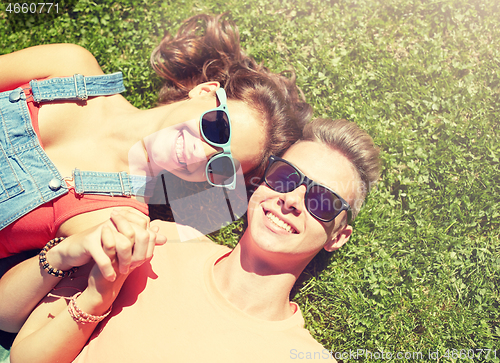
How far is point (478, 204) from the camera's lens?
3.93 m

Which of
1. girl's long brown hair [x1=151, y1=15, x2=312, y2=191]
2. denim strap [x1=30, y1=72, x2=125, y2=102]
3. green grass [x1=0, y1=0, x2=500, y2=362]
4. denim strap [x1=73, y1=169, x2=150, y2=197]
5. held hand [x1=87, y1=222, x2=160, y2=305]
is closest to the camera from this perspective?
held hand [x1=87, y1=222, x2=160, y2=305]

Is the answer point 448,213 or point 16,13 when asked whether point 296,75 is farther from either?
point 16,13

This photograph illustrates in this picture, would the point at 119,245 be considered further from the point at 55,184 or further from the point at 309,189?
the point at 309,189

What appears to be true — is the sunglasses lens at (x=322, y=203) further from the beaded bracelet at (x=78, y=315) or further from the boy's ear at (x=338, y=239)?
the beaded bracelet at (x=78, y=315)

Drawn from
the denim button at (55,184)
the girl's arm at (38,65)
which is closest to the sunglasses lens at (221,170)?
the denim button at (55,184)

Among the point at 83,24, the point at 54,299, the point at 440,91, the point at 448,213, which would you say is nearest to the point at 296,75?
the point at 440,91

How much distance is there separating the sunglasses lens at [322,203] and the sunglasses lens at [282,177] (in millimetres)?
170

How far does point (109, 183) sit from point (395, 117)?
3.32 meters

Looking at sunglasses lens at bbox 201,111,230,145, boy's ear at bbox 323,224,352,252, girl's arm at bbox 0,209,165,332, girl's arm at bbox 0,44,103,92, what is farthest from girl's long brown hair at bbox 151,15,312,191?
girl's arm at bbox 0,209,165,332

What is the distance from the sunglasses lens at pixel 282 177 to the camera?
3.05m

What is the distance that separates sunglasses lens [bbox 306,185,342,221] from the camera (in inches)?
118

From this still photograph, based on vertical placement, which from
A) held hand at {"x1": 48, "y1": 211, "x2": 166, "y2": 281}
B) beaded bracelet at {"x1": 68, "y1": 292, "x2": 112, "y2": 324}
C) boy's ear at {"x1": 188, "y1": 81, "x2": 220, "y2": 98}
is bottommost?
beaded bracelet at {"x1": 68, "y1": 292, "x2": 112, "y2": 324}

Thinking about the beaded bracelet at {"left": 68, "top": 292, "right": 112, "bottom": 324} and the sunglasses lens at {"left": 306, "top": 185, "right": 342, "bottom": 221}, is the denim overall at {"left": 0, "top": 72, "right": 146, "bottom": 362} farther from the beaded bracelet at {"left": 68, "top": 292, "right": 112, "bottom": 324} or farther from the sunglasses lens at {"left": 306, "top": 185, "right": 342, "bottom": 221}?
the sunglasses lens at {"left": 306, "top": 185, "right": 342, "bottom": 221}

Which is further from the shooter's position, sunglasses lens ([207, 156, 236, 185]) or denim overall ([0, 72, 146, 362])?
sunglasses lens ([207, 156, 236, 185])
